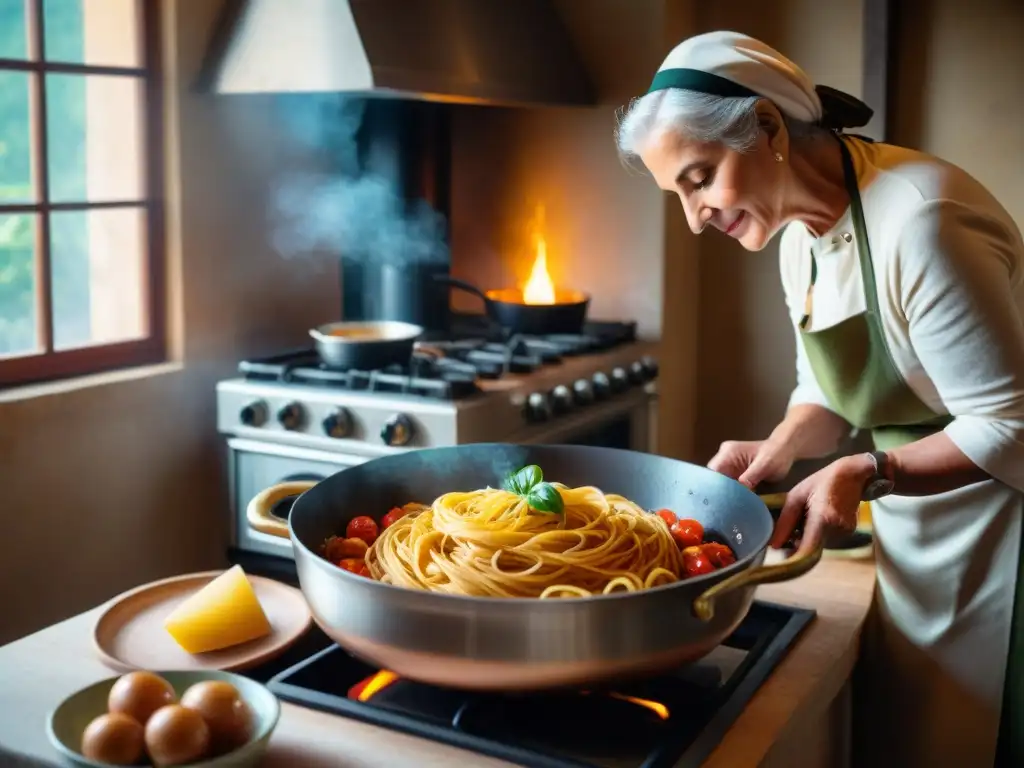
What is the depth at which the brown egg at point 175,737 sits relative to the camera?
1.00 metres

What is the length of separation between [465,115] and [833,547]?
2.23 m

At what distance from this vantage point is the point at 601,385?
9.25 feet

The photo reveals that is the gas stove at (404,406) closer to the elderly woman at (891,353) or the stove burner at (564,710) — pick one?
the elderly woman at (891,353)

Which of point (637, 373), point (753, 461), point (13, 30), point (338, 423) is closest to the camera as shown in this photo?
point (753, 461)

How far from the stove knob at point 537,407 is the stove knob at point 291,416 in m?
0.52

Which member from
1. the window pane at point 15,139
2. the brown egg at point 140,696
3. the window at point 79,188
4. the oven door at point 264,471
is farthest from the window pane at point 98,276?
the brown egg at point 140,696

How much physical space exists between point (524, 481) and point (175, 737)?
1.59 ft

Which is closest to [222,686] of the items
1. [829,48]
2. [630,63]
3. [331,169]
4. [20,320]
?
[20,320]

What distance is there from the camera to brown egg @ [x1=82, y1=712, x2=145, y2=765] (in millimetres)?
1017

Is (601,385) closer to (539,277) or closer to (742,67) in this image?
(539,277)

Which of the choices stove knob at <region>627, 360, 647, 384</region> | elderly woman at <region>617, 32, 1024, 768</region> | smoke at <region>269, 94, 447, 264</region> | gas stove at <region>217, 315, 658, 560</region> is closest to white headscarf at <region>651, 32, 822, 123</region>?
elderly woman at <region>617, 32, 1024, 768</region>

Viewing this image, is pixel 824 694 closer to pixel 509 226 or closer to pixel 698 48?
pixel 698 48

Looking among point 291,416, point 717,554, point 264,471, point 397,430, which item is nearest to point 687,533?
point 717,554

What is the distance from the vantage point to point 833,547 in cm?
186
